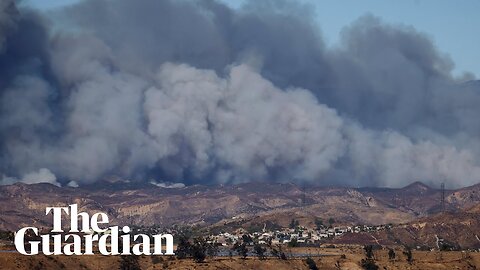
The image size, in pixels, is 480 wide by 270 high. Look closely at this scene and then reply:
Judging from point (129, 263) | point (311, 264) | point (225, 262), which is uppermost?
point (129, 263)

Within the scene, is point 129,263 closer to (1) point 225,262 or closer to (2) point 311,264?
(1) point 225,262

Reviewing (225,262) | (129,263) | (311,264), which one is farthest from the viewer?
(311,264)

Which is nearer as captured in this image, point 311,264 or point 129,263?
point 129,263

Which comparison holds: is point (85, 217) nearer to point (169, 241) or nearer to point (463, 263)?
point (169, 241)

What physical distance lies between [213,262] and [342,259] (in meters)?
33.8

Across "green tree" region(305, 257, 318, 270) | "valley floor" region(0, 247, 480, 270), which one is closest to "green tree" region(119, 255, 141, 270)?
"valley floor" region(0, 247, 480, 270)

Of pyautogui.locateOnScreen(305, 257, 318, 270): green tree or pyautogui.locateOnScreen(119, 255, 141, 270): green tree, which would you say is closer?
pyautogui.locateOnScreen(119, 255, 141, 270): green tree

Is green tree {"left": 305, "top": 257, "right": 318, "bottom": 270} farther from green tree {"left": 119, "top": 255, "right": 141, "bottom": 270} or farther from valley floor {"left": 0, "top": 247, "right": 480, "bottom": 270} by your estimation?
green tree {"left": 119, "top": 255, "right": 141, "bottom": 270}

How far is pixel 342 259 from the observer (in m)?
192

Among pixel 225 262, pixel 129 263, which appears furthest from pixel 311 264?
pixel 129 263

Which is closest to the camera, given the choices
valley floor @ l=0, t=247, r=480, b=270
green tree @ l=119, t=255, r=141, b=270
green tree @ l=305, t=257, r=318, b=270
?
valley floor @ l=0, t=247, r=480, b=270

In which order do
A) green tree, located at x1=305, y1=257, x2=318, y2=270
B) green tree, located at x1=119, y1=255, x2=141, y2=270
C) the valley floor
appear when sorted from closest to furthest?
the valley floor → green tree, located at x1=119, y1=255, x2=141, y2=270 → green tree, located at x1=305, y1=257, x2=318, y2=270

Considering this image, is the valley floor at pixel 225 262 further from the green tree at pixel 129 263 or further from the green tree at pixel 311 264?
the green tree at pixel 129 263

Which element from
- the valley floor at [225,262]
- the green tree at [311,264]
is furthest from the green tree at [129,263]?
the green tree at [311,264]
